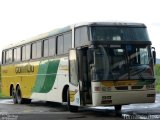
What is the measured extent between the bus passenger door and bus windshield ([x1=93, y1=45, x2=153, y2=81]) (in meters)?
1.45

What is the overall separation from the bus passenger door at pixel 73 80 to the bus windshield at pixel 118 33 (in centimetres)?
131

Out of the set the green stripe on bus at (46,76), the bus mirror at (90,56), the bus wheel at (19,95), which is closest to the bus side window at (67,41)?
the green stripe on bus at (46,76)

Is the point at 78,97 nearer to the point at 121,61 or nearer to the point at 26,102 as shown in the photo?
the point at 121,61

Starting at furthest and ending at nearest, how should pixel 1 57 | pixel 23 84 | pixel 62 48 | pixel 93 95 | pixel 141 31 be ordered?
pixel 1 57, pixel 23 84, pixel 62 48, pixel 141 31, pixel 93 95

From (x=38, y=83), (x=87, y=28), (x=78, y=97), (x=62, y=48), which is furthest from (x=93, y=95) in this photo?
(x=38, y=83)

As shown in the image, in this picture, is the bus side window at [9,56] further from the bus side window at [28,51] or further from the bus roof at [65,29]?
the bus side window at [28,51]

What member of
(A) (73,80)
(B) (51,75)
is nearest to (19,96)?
(B) (51,75)

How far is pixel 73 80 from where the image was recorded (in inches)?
727

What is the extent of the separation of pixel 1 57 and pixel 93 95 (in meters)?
14.4

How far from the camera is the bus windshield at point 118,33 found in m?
17.3

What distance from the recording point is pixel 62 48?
2002cm

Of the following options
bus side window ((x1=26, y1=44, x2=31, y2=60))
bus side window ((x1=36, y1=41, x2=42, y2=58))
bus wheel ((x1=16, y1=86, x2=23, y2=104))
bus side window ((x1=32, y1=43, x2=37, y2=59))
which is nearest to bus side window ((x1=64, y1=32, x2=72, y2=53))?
bus side window ((x1=36, y1=41, x2=42, y2=58))

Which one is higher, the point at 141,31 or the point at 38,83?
the point at 141,31

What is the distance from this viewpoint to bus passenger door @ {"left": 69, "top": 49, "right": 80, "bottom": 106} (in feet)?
59.3
